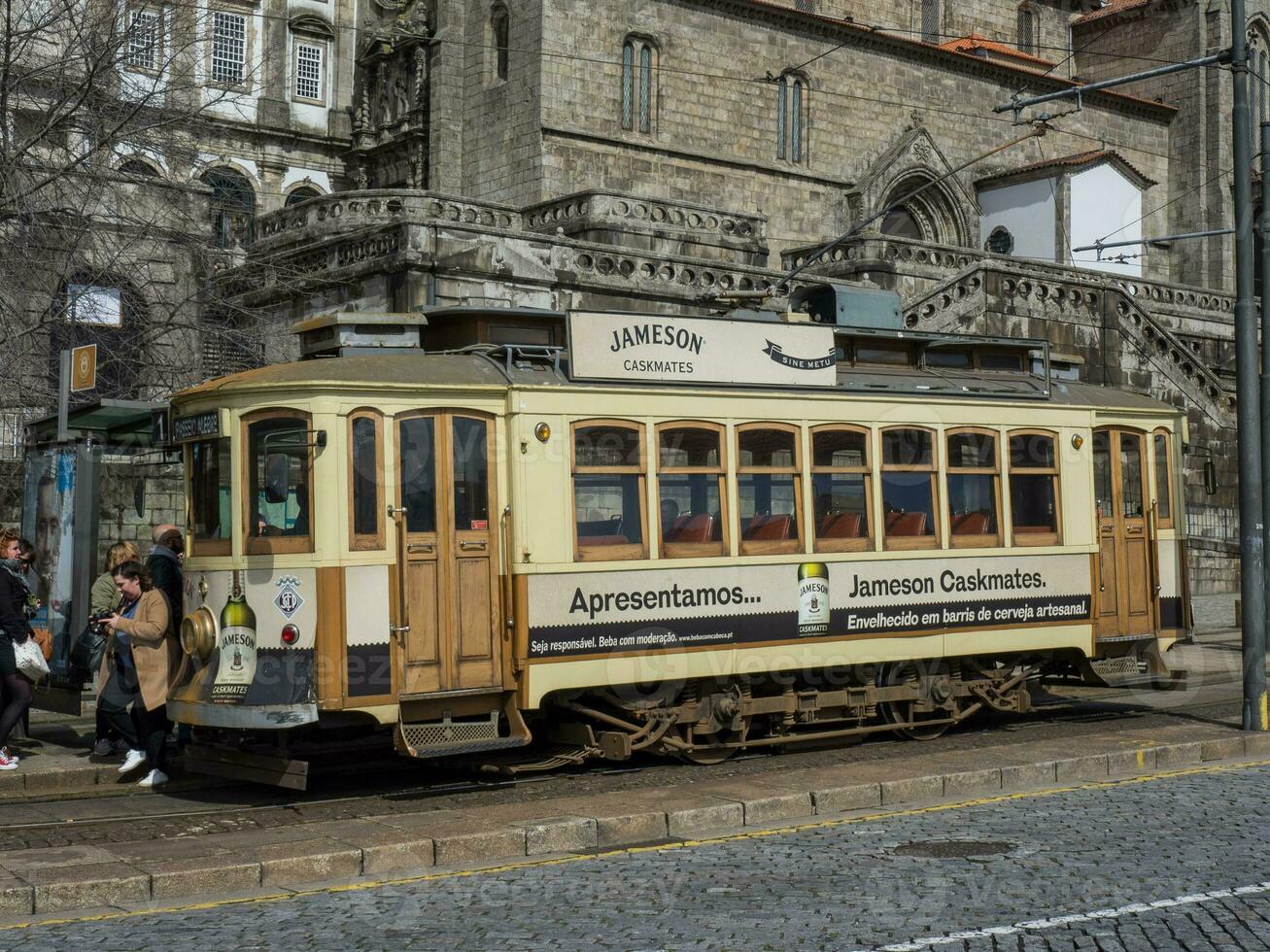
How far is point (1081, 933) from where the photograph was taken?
7570mm

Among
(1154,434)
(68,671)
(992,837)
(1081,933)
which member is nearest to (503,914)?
(1081,933)

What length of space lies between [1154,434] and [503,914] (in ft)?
33.7

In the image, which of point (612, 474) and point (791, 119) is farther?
point (791, 119)

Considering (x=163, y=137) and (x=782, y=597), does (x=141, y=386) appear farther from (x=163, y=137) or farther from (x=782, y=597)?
(x=782, y=597)

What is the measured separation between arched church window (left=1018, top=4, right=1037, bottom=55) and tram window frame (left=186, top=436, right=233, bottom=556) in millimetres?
44064

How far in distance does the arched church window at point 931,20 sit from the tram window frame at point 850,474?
35.9 meters

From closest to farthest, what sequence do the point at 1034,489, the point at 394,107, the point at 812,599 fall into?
1. the point at 812,599
2. the point at 1034,489
3. the point at 394,107

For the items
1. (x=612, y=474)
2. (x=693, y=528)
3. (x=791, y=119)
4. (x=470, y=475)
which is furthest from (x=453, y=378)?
(x=791, y=119)

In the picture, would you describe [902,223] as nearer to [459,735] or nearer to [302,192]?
[302,192]

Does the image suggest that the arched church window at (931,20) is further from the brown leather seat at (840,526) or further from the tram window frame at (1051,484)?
the brown leather seat at (840,526)

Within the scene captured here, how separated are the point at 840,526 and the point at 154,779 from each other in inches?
228

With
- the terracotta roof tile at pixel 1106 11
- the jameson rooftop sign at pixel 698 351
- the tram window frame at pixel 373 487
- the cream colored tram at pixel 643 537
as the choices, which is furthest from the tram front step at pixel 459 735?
the terracotta roof tile at pixel 1106 11

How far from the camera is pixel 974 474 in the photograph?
14.6 metres

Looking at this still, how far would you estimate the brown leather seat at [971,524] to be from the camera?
47.2 ft
